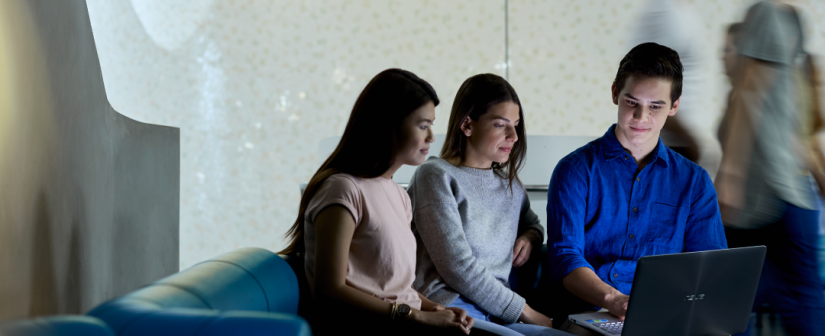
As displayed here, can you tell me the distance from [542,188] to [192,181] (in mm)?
1704

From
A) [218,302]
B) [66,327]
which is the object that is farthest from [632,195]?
[66,327]

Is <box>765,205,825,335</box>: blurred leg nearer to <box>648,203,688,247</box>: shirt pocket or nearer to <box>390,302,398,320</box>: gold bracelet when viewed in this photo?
<box>648,203,688,247</box>: shirt pocket

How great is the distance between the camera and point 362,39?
318cm

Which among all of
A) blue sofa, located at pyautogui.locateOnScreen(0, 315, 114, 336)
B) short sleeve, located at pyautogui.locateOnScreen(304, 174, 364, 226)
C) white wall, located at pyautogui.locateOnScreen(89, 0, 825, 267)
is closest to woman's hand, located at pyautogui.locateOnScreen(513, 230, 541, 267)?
short sleeve, located at pyautogui.locateOnScreen(304, 174, 364, 226)

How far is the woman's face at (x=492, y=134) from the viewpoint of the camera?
168cm

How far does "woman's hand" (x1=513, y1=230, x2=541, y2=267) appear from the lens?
66.9 inches

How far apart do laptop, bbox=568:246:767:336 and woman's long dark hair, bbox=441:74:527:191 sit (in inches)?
21.3

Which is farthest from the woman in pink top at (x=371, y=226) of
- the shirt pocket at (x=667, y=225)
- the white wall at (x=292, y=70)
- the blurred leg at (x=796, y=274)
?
the white wall at (x=292, y=70)

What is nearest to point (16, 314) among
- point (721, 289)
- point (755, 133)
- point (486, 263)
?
point (486, 263)

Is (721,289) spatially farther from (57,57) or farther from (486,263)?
(57,57)

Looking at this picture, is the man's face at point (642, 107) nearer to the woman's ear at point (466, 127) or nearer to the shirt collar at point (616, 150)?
the shirt collar at point (616, 150)

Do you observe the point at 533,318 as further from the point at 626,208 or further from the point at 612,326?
the point at 626,208

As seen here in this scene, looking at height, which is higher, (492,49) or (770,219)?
(492,49)

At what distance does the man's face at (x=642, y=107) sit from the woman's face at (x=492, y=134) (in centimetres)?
29
